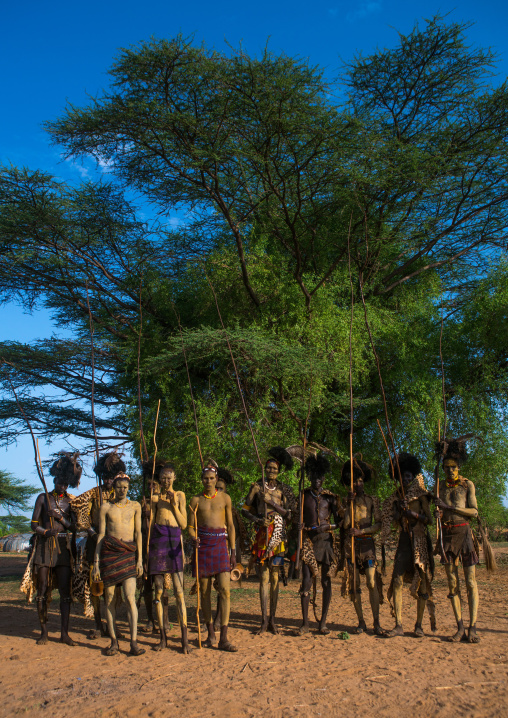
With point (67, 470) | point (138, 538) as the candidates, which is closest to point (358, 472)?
point (138, 538)

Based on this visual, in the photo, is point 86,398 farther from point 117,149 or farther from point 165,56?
point 165,56

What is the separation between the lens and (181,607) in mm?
6344

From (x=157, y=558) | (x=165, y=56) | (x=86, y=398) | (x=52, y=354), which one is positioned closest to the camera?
(x=157, y=558)

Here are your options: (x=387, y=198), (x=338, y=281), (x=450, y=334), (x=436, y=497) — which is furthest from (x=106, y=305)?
(x=436, y=497)

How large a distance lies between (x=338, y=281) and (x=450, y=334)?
2948mm

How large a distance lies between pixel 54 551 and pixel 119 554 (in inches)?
39.3

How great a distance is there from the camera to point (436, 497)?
662 centimetres

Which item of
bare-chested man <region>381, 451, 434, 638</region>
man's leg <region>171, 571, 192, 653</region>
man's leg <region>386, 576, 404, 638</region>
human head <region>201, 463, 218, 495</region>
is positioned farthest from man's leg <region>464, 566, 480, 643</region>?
man's leg <region>171, 571, 192, 653</region>

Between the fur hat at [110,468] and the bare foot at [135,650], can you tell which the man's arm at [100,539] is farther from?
the fur hat at [110,468]

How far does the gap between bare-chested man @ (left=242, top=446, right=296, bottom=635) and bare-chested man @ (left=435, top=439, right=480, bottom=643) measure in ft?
6.02

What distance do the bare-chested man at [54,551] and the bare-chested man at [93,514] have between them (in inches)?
5.5

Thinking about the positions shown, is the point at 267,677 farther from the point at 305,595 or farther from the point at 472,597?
the point at 472,597

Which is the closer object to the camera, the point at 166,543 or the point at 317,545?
the point at 166,543

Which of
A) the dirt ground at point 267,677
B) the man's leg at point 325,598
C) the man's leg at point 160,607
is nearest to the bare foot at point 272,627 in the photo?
the dirt ground at point 267,677
